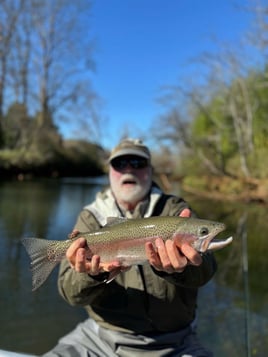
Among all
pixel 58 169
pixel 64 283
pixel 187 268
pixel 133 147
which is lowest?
pixel 58 169

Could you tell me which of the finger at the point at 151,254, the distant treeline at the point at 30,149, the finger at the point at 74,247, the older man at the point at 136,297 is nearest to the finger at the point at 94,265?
the older man at the point at 136,297

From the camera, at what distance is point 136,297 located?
2.67 metres

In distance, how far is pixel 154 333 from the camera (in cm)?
271

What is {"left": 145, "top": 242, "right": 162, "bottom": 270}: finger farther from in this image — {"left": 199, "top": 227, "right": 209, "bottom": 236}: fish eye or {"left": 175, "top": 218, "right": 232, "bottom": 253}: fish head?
{"left": 199, "top": 227, "right": 209, "bottom": 236}: fish eye

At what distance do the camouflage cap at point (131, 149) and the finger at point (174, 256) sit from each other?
1017 mm

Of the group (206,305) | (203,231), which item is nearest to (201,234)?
(203,231)

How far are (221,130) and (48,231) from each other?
2623 cm

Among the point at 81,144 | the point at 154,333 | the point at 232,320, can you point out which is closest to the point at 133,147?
the point at 154,333

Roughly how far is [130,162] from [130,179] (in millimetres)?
161

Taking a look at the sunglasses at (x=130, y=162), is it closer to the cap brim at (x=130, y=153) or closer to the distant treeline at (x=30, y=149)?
the cap brim at (x=130, y=153)

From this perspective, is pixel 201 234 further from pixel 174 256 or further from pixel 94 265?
pixel 94 265

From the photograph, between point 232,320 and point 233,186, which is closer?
point 232,320

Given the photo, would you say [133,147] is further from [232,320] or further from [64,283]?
[232,320]

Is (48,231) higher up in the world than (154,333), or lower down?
lower down
